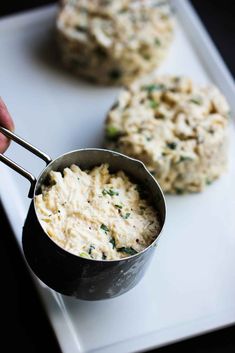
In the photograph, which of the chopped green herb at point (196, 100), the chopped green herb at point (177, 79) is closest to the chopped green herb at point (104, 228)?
the chopped green herb at point (196, 100)

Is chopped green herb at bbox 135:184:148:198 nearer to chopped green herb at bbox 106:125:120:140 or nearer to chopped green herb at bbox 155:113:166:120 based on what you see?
chopped green herb at bbox 106:125:120:140

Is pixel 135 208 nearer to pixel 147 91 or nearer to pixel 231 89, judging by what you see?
pixel 147 91

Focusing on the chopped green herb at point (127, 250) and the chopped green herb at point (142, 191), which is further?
the chopped green herb at point (142, 191)

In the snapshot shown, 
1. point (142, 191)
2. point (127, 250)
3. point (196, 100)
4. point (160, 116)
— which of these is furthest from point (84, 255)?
point (196, 100)

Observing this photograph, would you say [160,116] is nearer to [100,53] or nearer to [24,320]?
[100,53]

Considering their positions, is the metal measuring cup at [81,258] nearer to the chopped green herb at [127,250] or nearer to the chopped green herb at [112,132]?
the chopped green herb at [127,250]

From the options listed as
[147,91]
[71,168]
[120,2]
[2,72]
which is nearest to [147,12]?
[120,2]
